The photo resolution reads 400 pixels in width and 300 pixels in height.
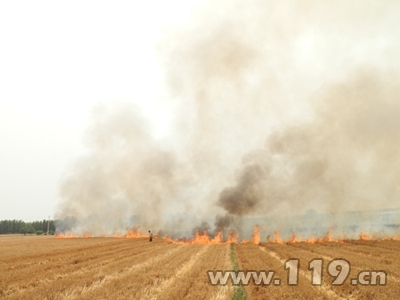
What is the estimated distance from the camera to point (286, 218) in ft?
181

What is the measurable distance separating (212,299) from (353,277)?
7.74 m

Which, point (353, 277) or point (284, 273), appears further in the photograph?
point (284, 273)

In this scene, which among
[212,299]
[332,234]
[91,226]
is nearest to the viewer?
[212,299]

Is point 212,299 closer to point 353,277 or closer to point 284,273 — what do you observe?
point 284,273

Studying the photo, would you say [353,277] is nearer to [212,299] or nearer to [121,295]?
[212,299]

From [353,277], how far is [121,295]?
407 inches

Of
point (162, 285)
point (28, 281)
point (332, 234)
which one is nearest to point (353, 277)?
point (162, 285)

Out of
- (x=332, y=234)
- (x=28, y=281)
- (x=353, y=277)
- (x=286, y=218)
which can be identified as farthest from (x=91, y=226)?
(x=353, y=277)

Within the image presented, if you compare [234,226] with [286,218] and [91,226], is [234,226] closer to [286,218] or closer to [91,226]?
[286,218]

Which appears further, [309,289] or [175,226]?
[175,226]

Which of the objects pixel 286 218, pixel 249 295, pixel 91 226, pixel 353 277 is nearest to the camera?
pixel 249 295

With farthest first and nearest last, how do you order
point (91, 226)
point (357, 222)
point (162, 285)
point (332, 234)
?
point (91, 226) < point (357, 222) < point (332, 234) < point (162, 285)

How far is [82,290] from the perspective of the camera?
40.1ft

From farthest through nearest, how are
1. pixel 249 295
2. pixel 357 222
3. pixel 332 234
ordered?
pixel 357 222 → pixel 332 234 → pixel 249 295
